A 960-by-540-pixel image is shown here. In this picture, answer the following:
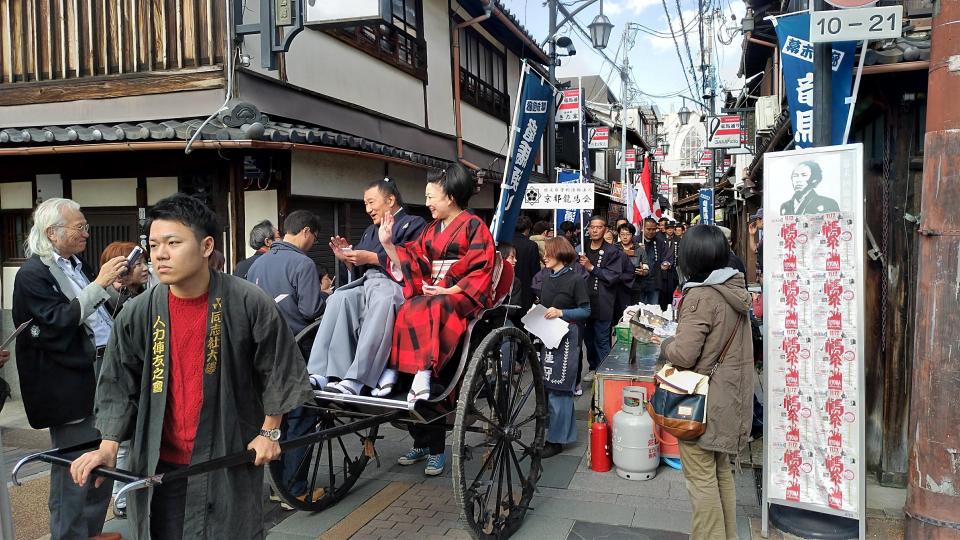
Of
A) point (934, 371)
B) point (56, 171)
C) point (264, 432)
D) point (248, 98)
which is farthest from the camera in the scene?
point (56, 171)

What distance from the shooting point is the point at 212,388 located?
298cm

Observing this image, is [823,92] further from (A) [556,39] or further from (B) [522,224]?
(A) [556,39]

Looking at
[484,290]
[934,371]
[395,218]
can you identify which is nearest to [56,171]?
[395,218]

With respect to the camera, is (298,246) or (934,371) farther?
(298,246)

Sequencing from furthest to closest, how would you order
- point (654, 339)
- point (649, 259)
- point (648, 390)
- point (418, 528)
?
point (649, 259)
point (648, 390)
point (654, 339)
point (418, 528)

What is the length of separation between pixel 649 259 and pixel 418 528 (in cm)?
786

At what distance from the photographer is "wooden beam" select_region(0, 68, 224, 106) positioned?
748 centimetres

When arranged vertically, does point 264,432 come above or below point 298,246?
A: below

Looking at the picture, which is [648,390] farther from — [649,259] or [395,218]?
[649,259]

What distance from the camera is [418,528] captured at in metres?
4.76

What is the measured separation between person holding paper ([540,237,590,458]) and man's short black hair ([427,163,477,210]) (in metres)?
1.93

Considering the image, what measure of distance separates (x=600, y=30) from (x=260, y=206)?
8658 millimetres

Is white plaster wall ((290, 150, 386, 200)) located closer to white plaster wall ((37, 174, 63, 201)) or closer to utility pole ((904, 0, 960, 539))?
white plaster wall ((37, 174, 63, 201))

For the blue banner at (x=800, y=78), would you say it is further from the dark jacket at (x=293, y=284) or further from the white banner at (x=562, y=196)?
the white banner at (x=562, y=196)
